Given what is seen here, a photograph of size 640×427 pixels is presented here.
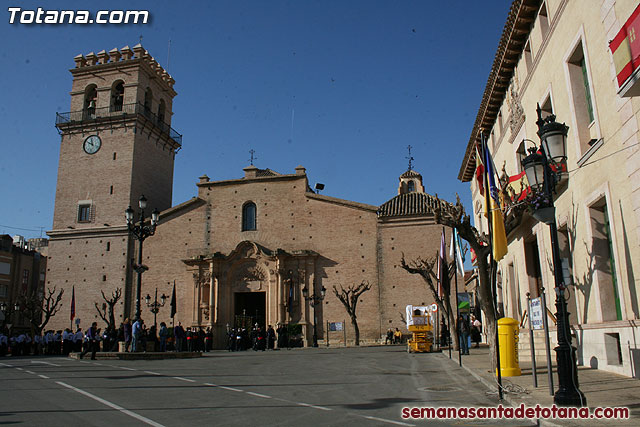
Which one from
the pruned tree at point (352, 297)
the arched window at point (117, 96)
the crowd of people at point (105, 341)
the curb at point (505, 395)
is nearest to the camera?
the curb at point (505, 395)

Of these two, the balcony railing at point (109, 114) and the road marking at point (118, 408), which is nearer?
the road marking at point (118, 408)

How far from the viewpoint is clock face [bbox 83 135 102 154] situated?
42.2 metres

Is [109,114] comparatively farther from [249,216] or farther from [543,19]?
[543,19]

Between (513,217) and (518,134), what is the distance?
4.92m

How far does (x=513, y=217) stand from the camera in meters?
14.7

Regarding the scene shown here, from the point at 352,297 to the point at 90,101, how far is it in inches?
1067

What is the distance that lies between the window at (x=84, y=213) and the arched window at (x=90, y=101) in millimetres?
7307

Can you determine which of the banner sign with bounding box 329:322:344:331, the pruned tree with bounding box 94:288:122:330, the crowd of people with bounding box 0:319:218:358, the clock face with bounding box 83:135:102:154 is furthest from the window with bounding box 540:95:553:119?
the clock face with bounding box 83:135:102:154

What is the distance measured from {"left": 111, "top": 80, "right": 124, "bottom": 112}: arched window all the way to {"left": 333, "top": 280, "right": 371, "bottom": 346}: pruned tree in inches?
896

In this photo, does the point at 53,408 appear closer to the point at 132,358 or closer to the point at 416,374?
the point at 416,374

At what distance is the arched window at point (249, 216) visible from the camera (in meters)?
40.7

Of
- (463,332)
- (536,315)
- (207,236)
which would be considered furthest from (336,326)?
(536,315)

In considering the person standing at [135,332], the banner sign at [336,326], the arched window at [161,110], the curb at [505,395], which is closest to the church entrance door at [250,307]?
the banner sign at [336,326]

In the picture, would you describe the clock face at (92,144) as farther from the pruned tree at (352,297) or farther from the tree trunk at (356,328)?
the tree trunk at (356,328)
